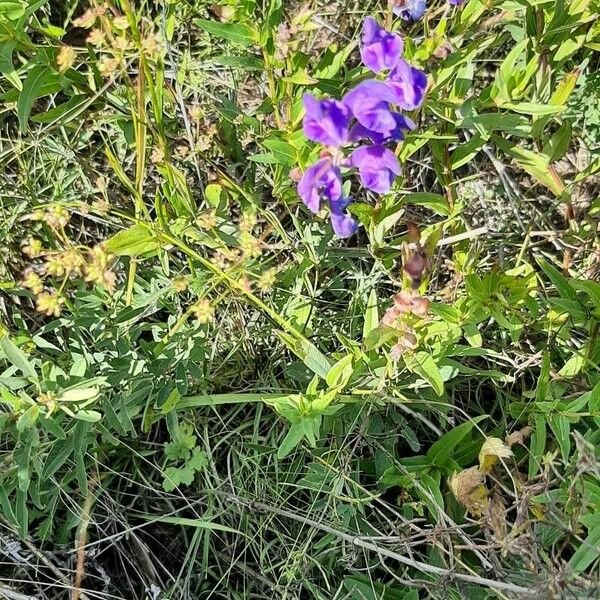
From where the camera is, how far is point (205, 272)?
1.80 m

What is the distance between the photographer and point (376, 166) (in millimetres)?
1377

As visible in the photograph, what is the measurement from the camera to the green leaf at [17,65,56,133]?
5.21ft

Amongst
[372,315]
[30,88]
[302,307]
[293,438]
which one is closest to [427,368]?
[372,315]

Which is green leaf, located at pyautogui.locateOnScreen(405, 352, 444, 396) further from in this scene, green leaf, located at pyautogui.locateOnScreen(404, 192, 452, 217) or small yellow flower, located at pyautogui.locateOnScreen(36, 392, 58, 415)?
small yellow flower, located at pyautogui.locateOnScreen(36, 392, 58, 415)

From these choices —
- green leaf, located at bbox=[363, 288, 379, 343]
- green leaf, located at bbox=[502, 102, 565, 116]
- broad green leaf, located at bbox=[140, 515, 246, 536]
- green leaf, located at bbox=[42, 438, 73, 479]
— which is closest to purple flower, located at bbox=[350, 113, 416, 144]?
green leaf, located at bbox=[502, 102, 565, 116]

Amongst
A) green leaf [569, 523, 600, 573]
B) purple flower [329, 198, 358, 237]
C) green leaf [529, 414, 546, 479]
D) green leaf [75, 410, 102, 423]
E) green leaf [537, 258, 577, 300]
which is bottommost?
green leaf [569, 523, 600, 573]

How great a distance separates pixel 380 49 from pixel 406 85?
0.28 feet

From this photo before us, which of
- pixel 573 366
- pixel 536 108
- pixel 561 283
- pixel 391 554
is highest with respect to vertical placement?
pixel 536 108

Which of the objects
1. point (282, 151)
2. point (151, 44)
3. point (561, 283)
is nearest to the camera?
point (151, 44)

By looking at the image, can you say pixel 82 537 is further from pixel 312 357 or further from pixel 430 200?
pixel 430 200

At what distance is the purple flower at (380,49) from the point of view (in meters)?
1.33

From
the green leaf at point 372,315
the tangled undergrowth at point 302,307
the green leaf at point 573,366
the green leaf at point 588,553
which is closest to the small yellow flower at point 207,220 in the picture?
the tangled undergrowth at point 302,307

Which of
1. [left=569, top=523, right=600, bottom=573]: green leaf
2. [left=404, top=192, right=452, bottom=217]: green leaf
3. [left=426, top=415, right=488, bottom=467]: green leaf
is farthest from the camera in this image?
[left=426, top=415, right=488, bottom=467]: green leaf

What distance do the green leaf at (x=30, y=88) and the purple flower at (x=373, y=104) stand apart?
2.28ft
